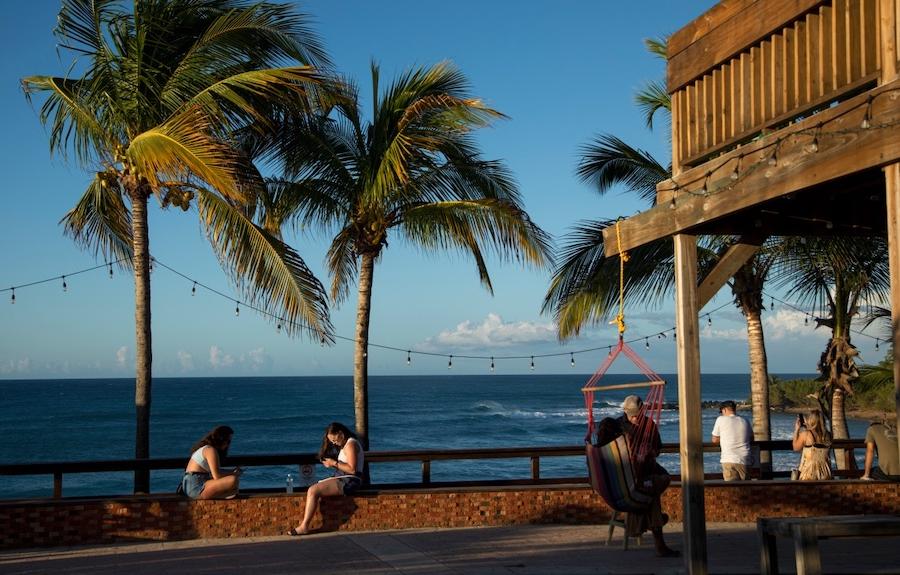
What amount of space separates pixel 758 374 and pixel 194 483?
1062cm

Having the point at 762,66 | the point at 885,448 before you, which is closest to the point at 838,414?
the point at 885,448

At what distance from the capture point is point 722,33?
710 centimetres

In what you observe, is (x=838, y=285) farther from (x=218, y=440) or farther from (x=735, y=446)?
(x=218, y=440)

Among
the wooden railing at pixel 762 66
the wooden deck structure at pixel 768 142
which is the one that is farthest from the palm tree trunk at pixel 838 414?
the wooden railing at pixel 762 66

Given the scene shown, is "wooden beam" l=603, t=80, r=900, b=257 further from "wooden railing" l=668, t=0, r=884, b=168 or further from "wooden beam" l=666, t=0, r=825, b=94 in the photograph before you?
"wooden beam" l=666, t=0, r=825, b=94

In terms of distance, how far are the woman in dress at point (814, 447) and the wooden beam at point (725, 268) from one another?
4941 millimetres

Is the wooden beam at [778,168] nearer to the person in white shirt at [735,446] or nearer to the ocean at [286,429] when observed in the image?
the person in white shirt at [735,446]

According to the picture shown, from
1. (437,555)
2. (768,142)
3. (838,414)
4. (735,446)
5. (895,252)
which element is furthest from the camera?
(838,414)

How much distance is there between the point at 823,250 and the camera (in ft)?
51.7

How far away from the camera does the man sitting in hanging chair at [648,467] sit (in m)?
8.77

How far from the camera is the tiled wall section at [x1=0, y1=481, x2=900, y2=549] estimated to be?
977 centimetres

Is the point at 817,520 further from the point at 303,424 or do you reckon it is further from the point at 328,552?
the point at 303,424

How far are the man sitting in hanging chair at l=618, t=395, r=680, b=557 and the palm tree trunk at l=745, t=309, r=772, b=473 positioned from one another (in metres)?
8.64

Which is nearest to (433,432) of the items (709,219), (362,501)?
(362,501)
